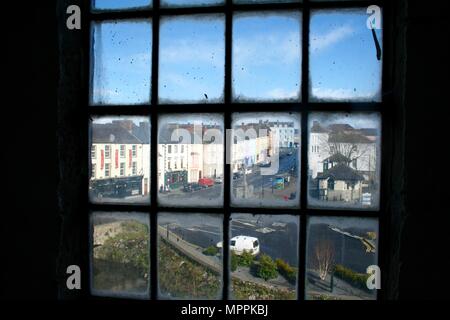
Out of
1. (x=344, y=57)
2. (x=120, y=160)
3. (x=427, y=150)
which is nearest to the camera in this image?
(x=427, y=150)

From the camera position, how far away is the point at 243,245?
0.96 metres

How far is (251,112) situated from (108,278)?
0.72m

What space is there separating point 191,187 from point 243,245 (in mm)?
245

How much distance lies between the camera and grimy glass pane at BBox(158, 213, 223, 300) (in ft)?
3.20

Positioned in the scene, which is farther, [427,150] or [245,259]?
[245,259]

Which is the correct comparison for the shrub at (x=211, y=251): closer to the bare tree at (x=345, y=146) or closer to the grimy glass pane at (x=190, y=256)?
the grimy glass pane at (x=190, y=256)

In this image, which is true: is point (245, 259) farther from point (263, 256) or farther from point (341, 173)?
point (341, 173)

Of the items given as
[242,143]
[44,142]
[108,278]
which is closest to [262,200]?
[242,143]

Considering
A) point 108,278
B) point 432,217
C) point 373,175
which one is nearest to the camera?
point 432,217

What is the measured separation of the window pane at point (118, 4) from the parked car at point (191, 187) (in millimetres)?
602

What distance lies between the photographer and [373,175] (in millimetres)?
906

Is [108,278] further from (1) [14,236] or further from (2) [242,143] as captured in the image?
(2) [242,143]

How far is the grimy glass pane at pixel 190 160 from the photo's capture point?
0.97 meters

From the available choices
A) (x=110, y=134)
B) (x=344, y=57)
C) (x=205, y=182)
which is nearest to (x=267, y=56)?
(x=344, y=57)
